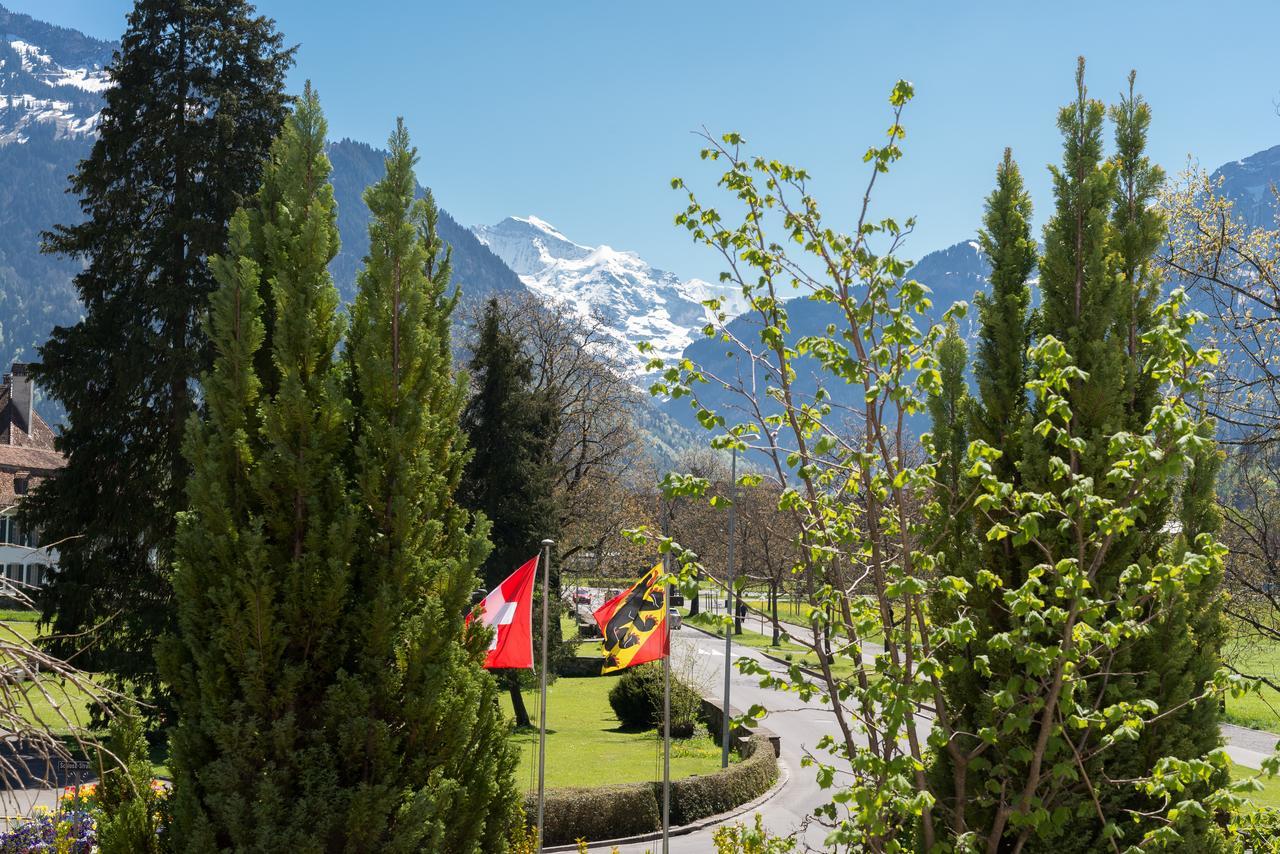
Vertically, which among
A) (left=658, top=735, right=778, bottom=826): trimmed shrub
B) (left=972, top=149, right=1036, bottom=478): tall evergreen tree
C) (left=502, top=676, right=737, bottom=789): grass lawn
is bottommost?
(left=502, top=676, right=737, bottom=789): grass lawn

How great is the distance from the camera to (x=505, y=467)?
31953mm

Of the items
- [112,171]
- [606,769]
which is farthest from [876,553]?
[112,171]

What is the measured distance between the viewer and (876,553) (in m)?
5.93

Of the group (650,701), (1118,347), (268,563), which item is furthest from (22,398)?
(1118,347)

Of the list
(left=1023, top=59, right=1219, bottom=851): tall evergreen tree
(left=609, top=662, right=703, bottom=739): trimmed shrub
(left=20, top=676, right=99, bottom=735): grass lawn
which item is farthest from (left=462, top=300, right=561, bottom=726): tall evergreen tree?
(left=1023, top=59, right=1219, bottom=851): tall evergreen tree

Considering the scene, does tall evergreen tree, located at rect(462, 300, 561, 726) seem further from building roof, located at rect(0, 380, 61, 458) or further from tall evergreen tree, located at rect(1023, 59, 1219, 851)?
building roof, located at rect(0, 380, 61, 458)

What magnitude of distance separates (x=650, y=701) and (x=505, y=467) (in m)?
8.10

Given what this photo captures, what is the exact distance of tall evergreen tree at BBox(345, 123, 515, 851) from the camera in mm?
7406

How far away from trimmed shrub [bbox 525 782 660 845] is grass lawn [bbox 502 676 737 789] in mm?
1181

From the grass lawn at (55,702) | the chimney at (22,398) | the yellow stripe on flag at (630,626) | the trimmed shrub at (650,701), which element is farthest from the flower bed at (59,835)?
the chimney at (22,398)

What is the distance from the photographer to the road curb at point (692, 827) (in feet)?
61.9

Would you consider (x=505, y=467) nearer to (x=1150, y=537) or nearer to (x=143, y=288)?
(x=143, y=288)

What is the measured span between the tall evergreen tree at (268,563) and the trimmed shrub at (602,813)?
12307 millimetres

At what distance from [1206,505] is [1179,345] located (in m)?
5.20
